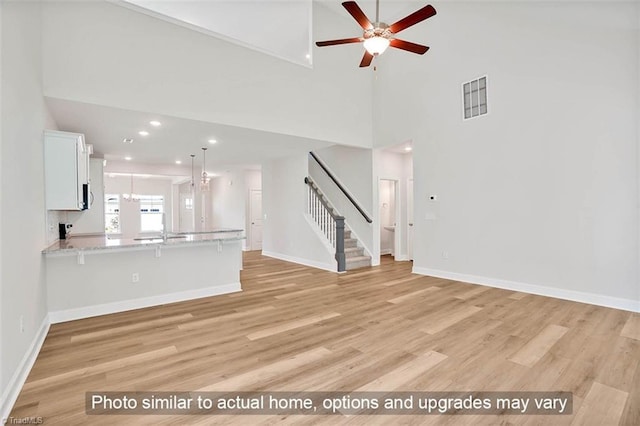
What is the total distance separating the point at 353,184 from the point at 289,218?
184cm

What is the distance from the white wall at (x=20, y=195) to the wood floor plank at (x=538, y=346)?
384cm

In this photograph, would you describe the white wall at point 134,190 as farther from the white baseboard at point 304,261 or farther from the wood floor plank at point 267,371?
the wood floor plank at point 267,371

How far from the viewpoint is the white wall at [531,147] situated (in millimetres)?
3879

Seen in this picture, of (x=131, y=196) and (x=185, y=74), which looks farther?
(x=131, y=196)

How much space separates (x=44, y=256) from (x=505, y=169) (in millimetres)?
6496

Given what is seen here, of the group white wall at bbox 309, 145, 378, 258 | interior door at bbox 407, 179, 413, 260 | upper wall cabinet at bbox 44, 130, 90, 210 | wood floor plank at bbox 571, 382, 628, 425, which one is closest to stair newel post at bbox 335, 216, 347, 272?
white wall at bbox 309, 145, 378, 258

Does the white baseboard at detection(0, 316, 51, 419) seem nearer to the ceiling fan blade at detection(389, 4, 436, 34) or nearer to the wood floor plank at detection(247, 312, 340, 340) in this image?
the wood floor plank at detection(247, 312, 340, 340)

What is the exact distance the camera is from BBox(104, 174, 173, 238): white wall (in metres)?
10.8

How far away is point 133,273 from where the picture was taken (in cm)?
407

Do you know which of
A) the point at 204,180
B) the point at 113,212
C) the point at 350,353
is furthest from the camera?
the point at 113,212

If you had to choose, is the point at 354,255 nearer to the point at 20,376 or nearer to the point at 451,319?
the point at 451,319

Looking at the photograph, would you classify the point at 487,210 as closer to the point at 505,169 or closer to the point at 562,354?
the point at 505,169

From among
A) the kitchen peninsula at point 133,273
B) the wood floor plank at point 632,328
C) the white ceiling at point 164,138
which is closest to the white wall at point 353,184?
the white ceiling at point 164,138

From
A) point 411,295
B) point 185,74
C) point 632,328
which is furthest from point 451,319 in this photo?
point 185,74
